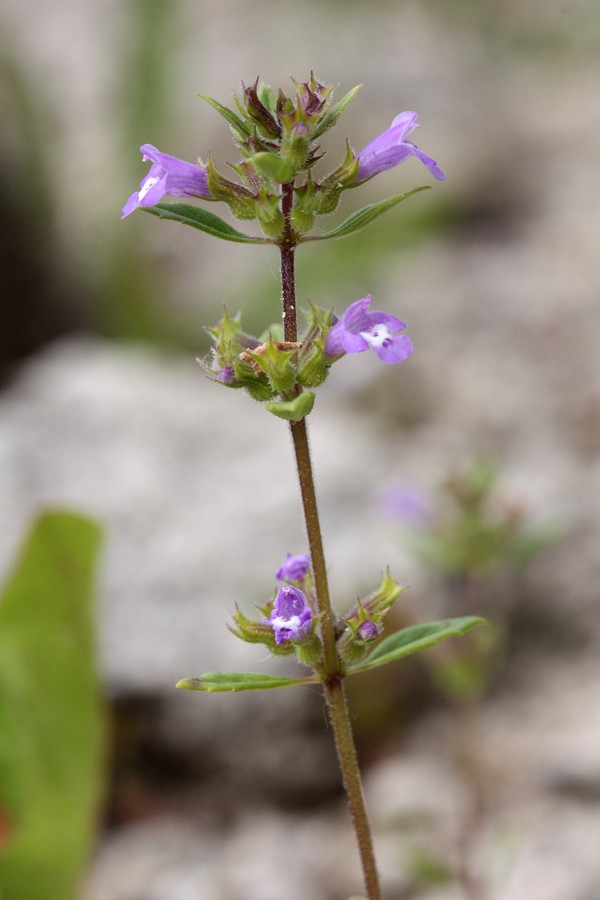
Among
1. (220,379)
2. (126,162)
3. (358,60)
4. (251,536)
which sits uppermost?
(358,60)

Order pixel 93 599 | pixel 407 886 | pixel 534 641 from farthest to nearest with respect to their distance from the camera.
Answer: pixel 534 641, pixel 407 886, pixel 93 599

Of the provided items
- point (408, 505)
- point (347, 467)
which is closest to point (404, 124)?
point (408, 505)

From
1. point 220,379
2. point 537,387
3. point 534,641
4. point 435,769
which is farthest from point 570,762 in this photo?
point 537,387

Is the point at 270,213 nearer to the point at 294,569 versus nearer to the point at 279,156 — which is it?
the point at 279,156

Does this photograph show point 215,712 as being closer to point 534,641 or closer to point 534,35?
point 534,641

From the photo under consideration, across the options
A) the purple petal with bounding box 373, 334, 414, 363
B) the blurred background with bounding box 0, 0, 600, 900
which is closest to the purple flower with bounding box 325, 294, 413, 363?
the purple petal with bounding box 373, 334, 414, 363

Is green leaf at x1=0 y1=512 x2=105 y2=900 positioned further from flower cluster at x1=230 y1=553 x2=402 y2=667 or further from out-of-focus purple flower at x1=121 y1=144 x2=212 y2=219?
out-of-focus purple flower at x1=121 y1=144 x2=212 y2=219

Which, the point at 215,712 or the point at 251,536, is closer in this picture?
the point at 215,712
